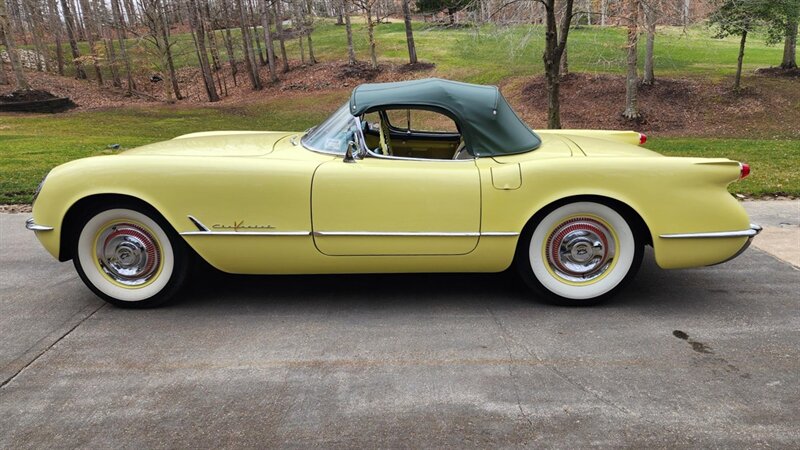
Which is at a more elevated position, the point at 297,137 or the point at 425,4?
the point at 425,4

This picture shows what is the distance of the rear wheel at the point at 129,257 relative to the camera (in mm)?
3547

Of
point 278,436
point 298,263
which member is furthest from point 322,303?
point 278,436

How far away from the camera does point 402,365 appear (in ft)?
9.59

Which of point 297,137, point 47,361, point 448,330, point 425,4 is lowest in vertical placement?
point 448,330

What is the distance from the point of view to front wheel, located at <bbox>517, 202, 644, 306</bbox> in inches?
139

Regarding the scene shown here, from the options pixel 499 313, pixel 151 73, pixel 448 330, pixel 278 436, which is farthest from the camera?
pixel 151 73

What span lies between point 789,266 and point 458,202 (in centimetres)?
284

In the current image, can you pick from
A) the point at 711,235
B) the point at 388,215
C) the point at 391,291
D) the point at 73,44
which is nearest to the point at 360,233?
the point at 388,215

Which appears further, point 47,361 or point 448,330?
point 448,330

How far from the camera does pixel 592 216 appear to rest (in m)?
3.54

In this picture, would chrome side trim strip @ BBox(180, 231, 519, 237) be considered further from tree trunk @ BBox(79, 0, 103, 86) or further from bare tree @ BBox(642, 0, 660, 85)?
tree trunk @ BBox(79, 0, 103, 86)

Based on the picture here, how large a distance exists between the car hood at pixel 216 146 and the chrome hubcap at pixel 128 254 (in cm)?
53

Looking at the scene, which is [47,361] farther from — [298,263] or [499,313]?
[499,313]

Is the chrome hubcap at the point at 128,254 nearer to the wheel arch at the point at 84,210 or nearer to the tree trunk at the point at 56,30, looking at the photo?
the wheel arch at the point at 84,210
